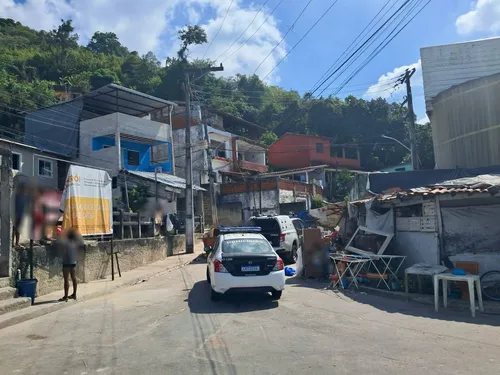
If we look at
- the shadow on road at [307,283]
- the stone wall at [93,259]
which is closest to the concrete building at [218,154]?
the stone wall at [93,259]

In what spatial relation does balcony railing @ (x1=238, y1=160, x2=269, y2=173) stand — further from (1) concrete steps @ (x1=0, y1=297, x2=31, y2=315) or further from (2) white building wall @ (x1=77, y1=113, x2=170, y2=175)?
(1) concrete steps @ (x1=0, y1=297, x2=31, y2=315)

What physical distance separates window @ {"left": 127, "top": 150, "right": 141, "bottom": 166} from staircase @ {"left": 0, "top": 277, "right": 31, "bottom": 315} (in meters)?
20.4

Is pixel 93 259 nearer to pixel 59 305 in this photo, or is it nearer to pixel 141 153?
pixel 59 305

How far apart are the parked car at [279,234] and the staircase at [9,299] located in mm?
8845

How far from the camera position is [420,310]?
8.50m

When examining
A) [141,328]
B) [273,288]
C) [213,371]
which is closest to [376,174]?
[273,288]

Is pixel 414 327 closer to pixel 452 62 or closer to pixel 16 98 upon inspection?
pixel 452 62

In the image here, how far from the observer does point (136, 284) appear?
44.4 ft

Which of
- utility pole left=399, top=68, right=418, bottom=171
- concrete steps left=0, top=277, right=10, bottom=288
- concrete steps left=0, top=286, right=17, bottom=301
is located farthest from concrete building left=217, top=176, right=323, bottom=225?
concrete steps left=0, top=286, right=17, bottom=301

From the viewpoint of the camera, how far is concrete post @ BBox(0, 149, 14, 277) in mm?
9820

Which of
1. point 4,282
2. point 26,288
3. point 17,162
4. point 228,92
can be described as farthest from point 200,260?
point 228,92

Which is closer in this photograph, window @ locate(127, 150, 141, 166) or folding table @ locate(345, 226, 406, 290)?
folding table @ locate(345, 226, 406, 290)

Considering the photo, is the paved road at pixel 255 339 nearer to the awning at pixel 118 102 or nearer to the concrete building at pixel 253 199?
the awning at pixel 118 102

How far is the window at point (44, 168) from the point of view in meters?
24.8
